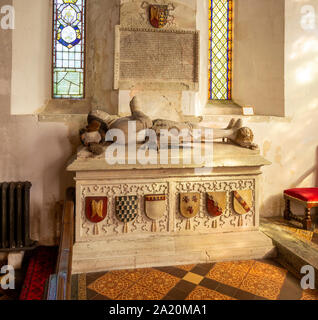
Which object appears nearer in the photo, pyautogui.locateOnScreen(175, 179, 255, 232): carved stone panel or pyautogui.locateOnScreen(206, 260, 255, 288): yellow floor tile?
pyautogui.locateOnScreen(206, 260, 255, 288): yellow floor tile

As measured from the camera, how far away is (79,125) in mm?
3715

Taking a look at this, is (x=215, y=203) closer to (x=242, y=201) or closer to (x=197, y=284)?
(x=242, y=201)

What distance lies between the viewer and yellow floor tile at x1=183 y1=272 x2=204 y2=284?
8.44ft

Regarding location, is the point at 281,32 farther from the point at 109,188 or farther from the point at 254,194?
the point at 109,188

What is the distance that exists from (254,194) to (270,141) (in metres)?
1.36

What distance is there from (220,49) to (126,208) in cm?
343

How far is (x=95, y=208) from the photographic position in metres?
2.86

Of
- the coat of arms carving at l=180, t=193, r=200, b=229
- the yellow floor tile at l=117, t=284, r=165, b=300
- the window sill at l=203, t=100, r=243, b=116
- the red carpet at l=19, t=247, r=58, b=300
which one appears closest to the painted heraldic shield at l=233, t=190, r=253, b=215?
the coat of arms carving at l=180, t=193, r=200, b=229

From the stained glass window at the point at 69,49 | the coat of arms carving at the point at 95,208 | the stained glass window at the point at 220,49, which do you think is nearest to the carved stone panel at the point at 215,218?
the coat of arms carving at the point at 95,208

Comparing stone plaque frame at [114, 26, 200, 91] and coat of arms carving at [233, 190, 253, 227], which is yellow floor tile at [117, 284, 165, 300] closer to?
coat of arms carving at [233, 190, 253, 227]

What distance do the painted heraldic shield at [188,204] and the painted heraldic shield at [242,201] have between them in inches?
17.5

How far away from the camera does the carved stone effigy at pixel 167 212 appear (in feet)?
9.34

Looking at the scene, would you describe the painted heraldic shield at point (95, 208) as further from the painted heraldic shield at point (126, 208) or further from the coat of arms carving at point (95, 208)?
the painted heraldic shield at point (126, 208)

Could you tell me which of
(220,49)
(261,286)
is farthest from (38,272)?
(220,49)
